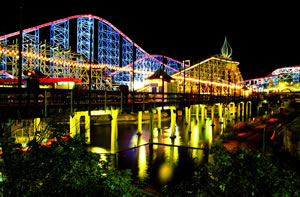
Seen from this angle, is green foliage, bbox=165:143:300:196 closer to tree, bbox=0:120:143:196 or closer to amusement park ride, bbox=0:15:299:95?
tree, bbox=0:120:143:196

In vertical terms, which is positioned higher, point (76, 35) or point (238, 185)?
point (76, 35)

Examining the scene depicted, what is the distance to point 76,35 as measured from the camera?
42000mm

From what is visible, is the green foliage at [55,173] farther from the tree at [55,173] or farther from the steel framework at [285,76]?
the steel framework at [285,76]

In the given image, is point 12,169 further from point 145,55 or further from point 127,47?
point 145,55

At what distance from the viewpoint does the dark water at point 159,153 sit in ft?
45.6

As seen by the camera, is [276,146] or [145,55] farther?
[145,55]

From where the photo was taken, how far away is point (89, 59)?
107 feet

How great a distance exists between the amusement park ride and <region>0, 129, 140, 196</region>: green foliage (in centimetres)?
1629

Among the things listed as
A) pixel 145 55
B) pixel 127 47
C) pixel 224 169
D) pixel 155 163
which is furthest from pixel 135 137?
pixel 145 55

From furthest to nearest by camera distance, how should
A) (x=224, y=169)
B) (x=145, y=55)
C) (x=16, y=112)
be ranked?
1. (x=145, y=55)
2. (x=16, y=112)
3. (x=224, y=169)

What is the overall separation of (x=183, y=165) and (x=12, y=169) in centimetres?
1284

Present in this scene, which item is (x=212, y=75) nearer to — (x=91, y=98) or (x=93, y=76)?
(x=93, y=76)

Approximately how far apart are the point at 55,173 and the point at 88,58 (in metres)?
40.9

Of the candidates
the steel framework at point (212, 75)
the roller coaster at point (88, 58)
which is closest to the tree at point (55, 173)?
the roller coaster at point (88, 58)
